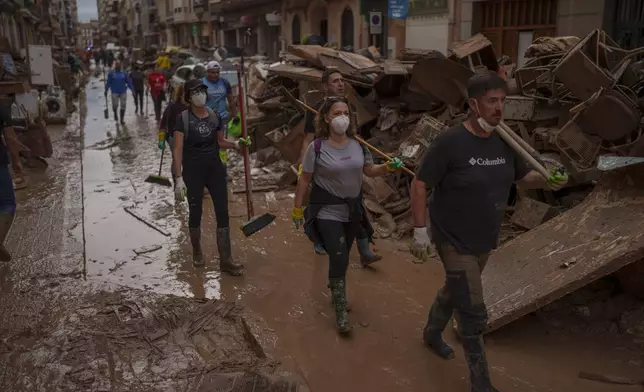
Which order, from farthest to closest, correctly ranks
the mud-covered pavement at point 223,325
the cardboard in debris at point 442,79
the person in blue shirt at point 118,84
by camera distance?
the person in blue shirt at point 118,84 → the cardboard in debris at point 442,79 → the mud-covered pavement at point 223,325

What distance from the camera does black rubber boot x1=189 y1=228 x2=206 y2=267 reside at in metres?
5.75

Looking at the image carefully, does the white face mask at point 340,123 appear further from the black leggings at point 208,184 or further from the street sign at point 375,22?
the street sign at point 375,22

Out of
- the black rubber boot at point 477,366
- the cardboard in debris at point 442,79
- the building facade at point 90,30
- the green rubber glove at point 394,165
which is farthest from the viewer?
the building facade at point 90,30

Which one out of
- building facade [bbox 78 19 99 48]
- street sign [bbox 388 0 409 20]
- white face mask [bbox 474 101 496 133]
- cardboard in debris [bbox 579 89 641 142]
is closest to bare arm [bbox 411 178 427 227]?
white face mask [bbox 474 101 496 133]

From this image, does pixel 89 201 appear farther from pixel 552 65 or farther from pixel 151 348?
pixel 552 65

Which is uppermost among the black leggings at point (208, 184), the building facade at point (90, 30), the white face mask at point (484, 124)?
the building facade at point (90, 30)

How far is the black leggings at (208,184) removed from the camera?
5.39m

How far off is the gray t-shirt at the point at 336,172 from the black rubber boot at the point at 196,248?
184 cm

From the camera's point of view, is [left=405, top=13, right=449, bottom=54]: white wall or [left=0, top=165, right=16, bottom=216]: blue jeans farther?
[left=405, top=13, right=449, bottom=54]: white wall

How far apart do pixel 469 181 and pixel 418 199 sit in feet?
1.10

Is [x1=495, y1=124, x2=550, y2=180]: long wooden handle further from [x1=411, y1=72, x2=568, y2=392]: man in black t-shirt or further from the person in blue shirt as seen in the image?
the person in blue shirt

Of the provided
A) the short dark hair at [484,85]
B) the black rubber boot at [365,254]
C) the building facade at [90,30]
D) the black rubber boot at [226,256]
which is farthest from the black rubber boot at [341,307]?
the building facade at [90,30]

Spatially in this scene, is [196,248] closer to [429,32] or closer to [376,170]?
[376,170]

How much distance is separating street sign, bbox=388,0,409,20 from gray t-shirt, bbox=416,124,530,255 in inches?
545
